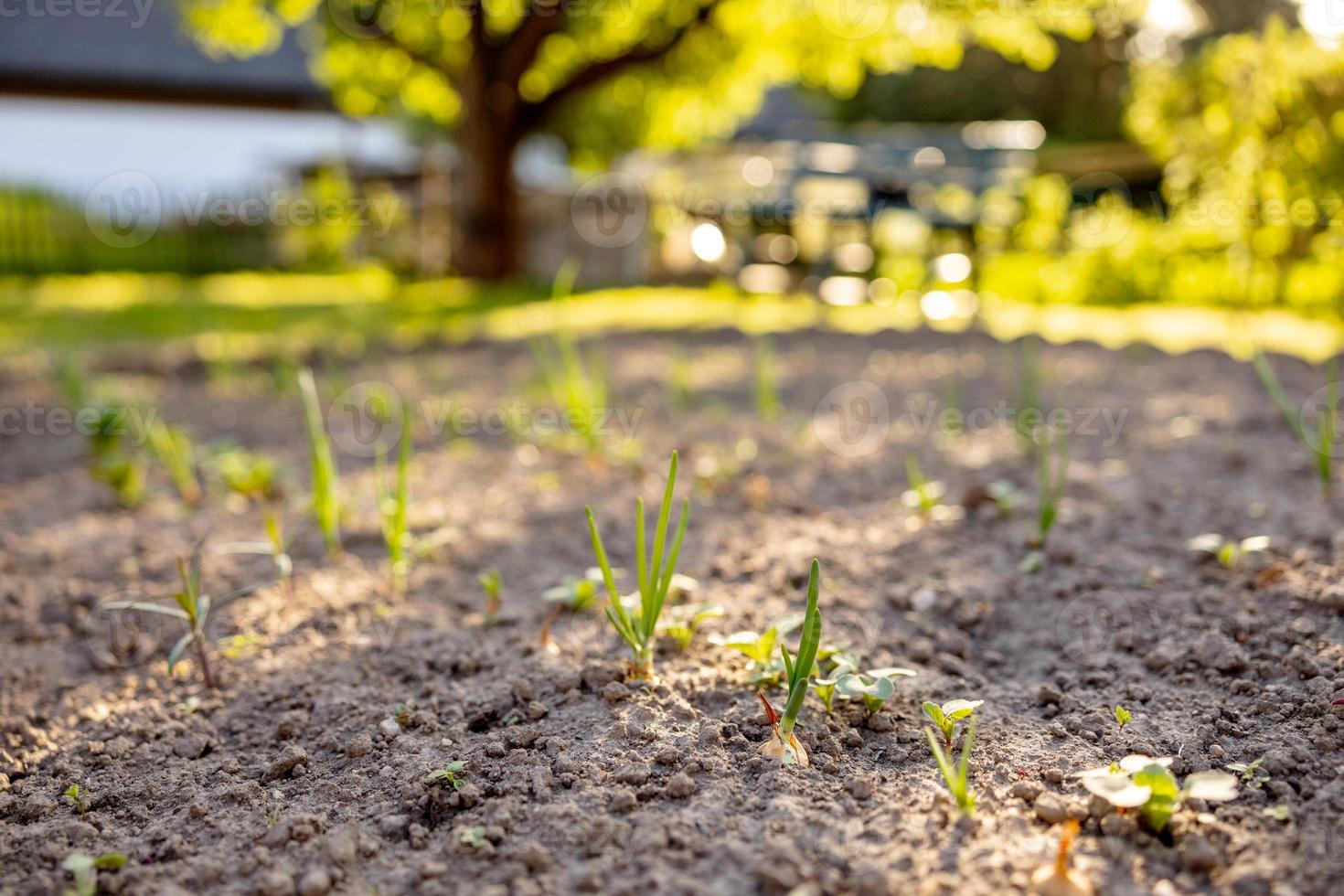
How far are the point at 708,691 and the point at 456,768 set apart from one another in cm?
43

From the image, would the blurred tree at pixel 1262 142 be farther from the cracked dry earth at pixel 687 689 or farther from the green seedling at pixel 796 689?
the green seedling at pixel 796 689

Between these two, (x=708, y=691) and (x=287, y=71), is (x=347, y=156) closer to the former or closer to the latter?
(x=287, y=71)

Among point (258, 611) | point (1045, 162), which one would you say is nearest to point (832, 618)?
point (258, 611)

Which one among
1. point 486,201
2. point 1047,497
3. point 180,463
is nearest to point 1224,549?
point 1047,497

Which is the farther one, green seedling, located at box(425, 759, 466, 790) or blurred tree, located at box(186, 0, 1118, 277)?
blurred tree, located at box(186, 0, 1118, 277)

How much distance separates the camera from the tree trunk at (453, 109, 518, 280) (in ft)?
30.6

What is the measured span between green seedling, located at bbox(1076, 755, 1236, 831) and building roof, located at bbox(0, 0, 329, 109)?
14952mm

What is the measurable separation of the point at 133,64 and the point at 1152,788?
1550 centimetres

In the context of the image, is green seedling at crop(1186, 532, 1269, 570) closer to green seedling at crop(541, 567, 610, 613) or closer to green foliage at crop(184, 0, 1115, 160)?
green seedling at crop(541, 567, 610, 613)

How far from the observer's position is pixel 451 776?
55.8 inches

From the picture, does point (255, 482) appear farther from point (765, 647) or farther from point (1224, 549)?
point (1224, 549)

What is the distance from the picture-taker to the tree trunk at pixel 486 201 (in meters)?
9.33

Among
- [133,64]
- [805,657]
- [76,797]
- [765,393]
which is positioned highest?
[133,64]

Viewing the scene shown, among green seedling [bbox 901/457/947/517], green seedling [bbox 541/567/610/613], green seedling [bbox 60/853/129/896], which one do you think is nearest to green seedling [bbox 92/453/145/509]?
green seedling [bbox 541/567/610/613]
